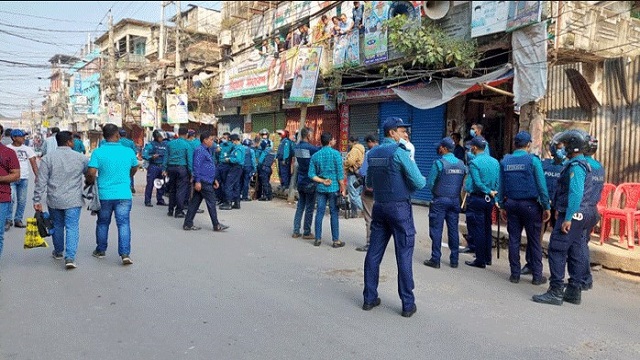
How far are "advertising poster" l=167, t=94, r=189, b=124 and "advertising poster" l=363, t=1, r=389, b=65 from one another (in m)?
9.70

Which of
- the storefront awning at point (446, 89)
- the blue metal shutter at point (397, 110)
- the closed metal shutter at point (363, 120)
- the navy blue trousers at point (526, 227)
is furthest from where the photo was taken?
the closed metal shutter at point (363, 120)

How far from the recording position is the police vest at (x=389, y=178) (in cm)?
399

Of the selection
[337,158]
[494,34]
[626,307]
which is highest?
[494,34]

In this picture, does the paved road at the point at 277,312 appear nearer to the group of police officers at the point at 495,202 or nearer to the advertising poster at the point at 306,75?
the group of police officers at the point at 495,202

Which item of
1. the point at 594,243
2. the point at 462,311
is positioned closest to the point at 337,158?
the point at 462,311

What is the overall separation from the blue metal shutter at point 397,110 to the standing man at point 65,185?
8254mm

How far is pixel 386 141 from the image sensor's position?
4.22 meters

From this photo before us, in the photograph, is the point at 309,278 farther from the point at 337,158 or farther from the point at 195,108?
the point at 195,108

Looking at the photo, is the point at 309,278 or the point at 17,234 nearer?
the point at 309,278

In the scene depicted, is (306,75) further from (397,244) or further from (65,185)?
(397,244)

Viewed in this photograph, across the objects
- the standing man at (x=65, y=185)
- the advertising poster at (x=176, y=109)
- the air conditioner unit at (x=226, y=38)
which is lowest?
the standing man at (x=65, y=185)

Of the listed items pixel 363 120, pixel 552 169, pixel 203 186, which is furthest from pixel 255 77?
pixel 552 169

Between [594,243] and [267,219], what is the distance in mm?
5700

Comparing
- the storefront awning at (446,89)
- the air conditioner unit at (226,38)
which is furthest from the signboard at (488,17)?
the air conditioner unit at (226,38)
